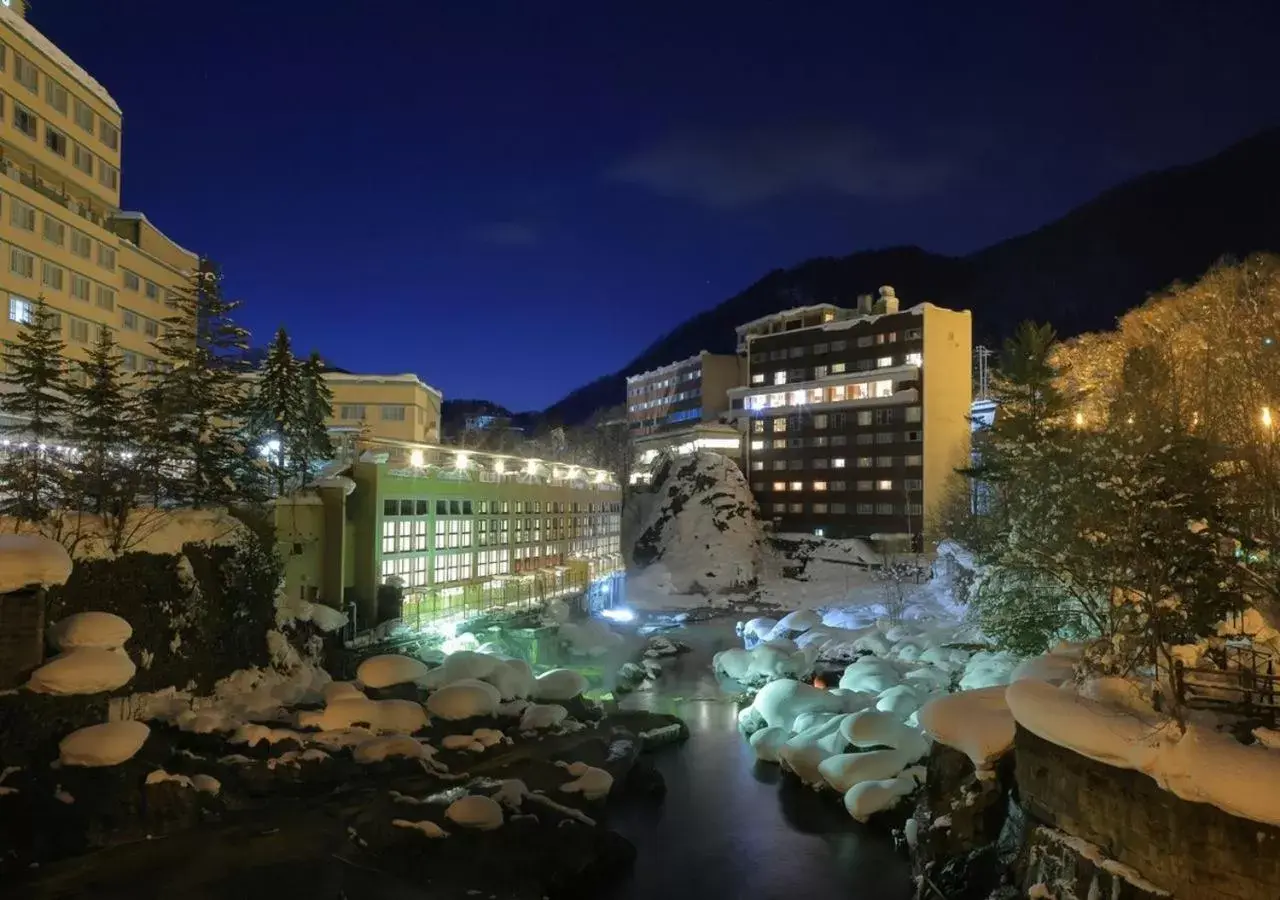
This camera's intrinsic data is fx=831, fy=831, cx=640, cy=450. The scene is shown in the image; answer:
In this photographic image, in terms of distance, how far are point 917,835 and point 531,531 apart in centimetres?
2558

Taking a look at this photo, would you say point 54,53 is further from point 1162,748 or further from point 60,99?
point 1162,748

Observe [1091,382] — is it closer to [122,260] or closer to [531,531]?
[531,531]

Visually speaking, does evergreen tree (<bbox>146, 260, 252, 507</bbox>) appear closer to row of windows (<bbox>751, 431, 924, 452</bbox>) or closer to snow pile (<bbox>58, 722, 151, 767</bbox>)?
snow pile (<bbox>58, 722, 151, 767</bbox>)

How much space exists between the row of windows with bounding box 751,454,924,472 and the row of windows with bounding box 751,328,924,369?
295 inches

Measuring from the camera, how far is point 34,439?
20188 millimetres

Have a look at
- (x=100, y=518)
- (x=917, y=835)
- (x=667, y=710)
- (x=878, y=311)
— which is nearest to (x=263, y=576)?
(x=100, y=518)

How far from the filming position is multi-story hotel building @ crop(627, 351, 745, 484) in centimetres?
6456

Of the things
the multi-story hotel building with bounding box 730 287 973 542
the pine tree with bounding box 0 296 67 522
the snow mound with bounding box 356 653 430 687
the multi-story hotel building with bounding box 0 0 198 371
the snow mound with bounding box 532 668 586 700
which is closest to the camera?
the pine tree with bounding box 0 296 67 522

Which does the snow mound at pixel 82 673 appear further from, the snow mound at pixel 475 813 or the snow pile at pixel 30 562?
the snow mound at pixel 475 813

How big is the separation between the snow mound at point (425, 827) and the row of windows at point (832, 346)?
46141mm

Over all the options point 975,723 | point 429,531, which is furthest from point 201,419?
point 975,723

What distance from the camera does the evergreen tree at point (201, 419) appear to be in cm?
2267

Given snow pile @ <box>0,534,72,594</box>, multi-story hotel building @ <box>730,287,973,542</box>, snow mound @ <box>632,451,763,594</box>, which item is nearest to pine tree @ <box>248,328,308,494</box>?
A: snow pile @ <box>0,534,72,594</box>

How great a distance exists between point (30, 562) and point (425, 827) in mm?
8522
